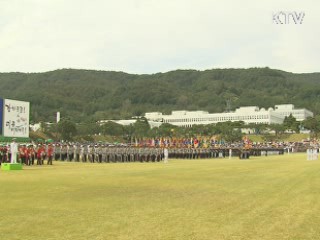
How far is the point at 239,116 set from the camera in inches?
7283

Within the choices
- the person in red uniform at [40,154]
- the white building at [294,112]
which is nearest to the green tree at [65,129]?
the person in red uniform at [40,154]

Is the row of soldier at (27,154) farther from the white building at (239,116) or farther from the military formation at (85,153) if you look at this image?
the white building at (239,116)

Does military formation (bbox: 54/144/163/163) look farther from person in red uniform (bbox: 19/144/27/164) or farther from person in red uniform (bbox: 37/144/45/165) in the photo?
person in red uniform (bbox: 19/144/27/164)

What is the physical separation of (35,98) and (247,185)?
166329 mm

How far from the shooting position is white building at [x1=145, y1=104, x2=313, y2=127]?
177 m

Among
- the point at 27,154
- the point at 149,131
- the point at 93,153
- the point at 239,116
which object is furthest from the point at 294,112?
the point at 27,154

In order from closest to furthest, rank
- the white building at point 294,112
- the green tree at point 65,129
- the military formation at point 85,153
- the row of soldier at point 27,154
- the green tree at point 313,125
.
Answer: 1. the row of soldier at point 27,154
2. the military formation at point 85,153
3. the green tree at point 65,129
4. the green tree at point 313,125
5. the white building at point 294,112

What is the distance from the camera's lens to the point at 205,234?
9172 millimetres

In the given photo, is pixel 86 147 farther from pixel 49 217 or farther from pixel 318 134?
pixel 318 134

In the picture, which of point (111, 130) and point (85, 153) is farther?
point (111, 130)

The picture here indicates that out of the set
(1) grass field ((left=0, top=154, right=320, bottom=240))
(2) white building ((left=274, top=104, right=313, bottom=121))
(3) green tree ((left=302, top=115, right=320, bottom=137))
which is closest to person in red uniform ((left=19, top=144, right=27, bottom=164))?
(1) grass field ((left=0, top=154, right=320, bottom=240))

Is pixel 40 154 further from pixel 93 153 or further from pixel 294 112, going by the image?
pixel 294 112

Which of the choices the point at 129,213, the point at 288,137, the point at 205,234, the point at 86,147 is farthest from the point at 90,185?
the point at 288,137

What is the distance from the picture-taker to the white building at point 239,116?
177 meters
